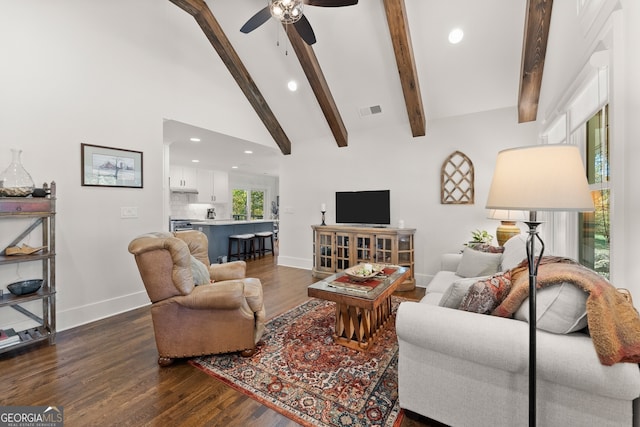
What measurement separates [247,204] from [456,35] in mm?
8058

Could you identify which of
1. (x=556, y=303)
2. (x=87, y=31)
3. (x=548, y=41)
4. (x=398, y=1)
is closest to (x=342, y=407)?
(x=556, y=303)

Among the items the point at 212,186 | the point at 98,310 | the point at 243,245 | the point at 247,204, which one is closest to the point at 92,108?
the point at 98,310

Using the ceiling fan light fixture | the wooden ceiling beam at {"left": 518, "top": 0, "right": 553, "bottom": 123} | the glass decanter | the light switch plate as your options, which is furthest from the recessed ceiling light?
the glass decanter

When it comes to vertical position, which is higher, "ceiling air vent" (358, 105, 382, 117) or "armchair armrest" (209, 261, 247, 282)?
"ceiling air vent" (358, 105, 382, 117)

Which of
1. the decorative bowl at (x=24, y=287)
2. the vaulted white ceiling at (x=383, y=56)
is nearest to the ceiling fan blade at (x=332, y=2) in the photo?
the vaulted white ceiling at (x=383, y=56)

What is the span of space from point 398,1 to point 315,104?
6.59 feet

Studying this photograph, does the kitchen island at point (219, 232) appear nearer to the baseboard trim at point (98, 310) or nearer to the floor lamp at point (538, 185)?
the baseboard trim at point (98, 310)

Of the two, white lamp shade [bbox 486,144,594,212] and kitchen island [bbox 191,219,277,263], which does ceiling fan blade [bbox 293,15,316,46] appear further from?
kitchen island [bbox 191,219,277,263]

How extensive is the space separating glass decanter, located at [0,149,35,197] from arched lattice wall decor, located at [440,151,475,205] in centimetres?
464

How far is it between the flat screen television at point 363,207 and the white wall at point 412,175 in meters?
0.14

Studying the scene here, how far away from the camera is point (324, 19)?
132 inches

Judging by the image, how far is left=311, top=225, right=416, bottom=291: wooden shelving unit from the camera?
411cm

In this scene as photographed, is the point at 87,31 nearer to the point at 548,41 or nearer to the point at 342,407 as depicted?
the point at 342,407

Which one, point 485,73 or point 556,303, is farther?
point 485,73
